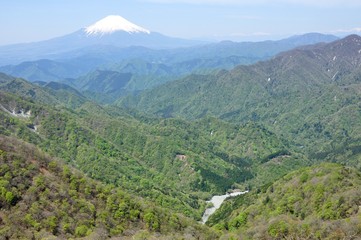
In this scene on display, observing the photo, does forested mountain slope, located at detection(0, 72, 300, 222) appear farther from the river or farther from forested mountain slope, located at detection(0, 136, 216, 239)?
forested mountain slope, located at detection(0, 136, 216, 239)

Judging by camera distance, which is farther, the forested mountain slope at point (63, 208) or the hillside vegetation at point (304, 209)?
the forested mountain slope at point (63, 208)

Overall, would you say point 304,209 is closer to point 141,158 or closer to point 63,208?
point 63,208

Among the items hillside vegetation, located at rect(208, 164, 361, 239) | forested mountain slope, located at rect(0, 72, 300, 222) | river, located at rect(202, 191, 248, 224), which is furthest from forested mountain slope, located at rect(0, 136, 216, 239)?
river, located at rect(202, 191, 248, 224)

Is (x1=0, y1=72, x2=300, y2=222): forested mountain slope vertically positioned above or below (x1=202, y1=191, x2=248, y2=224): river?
above

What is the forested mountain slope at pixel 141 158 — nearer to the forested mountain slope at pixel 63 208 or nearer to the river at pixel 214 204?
the river at pixel 214 204

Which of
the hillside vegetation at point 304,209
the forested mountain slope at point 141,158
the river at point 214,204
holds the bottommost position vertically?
the river at point 214,204

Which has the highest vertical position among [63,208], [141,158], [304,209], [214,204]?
[63,208]

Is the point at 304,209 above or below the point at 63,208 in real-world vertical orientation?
below

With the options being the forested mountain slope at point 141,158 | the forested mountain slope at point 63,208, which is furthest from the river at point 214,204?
the forested mountain slope at point 63,208

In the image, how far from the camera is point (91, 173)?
133 meters

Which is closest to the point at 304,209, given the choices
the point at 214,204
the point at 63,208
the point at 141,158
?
the point at 63,208

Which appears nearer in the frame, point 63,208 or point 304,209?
point 63,208

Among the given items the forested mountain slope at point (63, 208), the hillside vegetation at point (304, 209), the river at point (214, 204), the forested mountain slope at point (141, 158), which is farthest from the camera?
the forested mountain slope at point (141, 158)

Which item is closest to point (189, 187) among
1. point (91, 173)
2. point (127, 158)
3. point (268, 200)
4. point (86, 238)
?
point (127, 158)
